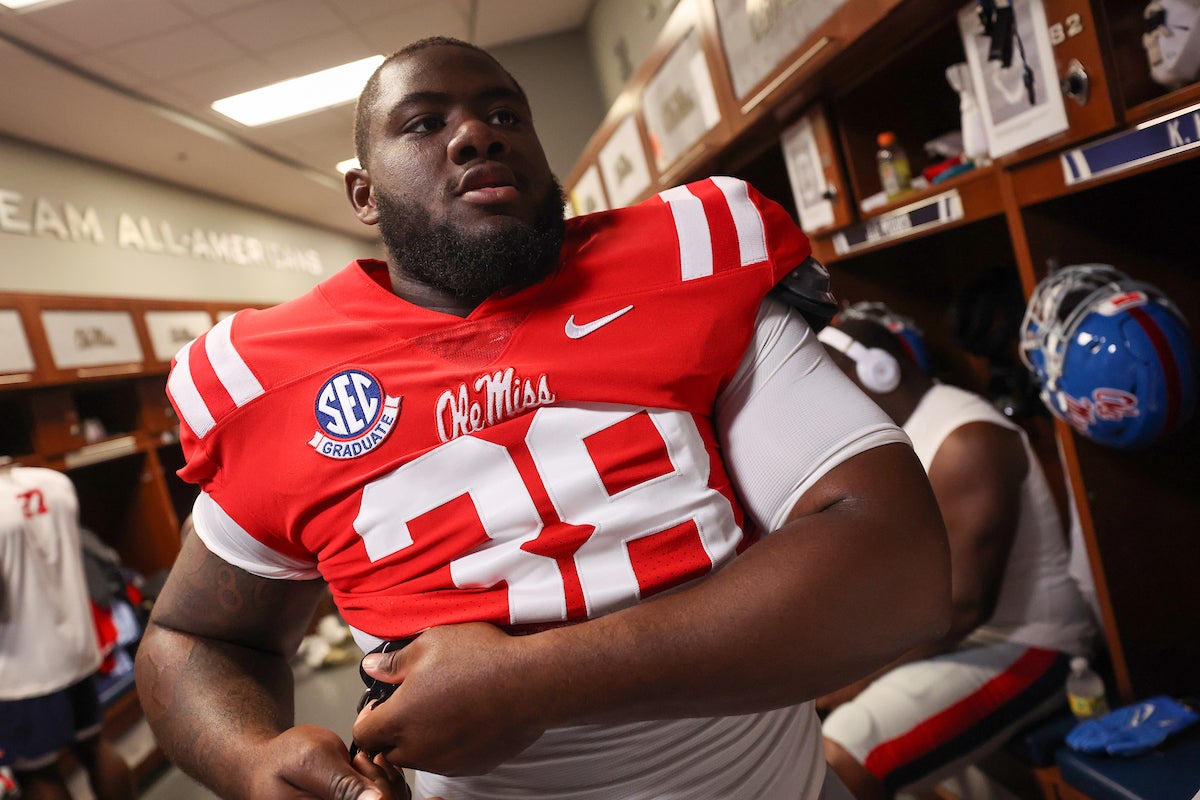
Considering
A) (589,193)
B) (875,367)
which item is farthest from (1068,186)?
(589,193)

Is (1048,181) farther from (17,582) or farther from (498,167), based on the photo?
(17,582)

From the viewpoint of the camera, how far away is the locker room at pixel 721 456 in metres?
0.68

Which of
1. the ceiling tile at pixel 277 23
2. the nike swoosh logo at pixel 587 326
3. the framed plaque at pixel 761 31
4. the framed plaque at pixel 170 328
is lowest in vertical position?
the nike swoosh logo at pixel 587 326

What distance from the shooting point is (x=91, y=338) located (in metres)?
4.11

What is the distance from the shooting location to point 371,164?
1.00 metres

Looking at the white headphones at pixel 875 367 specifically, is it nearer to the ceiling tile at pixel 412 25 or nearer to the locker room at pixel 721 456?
the locker room at pixel 721 456

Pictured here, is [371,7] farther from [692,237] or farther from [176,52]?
[692,237]

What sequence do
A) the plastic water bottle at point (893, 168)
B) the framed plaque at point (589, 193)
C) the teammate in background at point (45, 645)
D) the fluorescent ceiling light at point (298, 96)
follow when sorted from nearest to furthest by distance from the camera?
1. the plastic water bottle at point (893, 168)
2. the teammate in background at point (45, 645)
3. the framed plaque at point (589, 193)
4. the fluorescent ceiling light at point (298, 96)

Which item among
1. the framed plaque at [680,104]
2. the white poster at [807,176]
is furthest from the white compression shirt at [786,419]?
the framed plaque at [680,104]

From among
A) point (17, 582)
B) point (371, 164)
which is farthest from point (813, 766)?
point (17, 582)

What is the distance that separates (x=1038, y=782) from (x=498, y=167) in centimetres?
175

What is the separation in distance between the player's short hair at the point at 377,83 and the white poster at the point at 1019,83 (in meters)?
0.91

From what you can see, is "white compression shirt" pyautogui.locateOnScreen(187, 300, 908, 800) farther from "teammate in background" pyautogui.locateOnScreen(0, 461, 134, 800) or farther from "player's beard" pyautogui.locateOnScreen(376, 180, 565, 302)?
"teammate in background" pyautogui.locateOnScreen(0, 461, 134, 800)

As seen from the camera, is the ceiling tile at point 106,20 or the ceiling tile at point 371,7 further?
the ceiling tile at point 371,7
